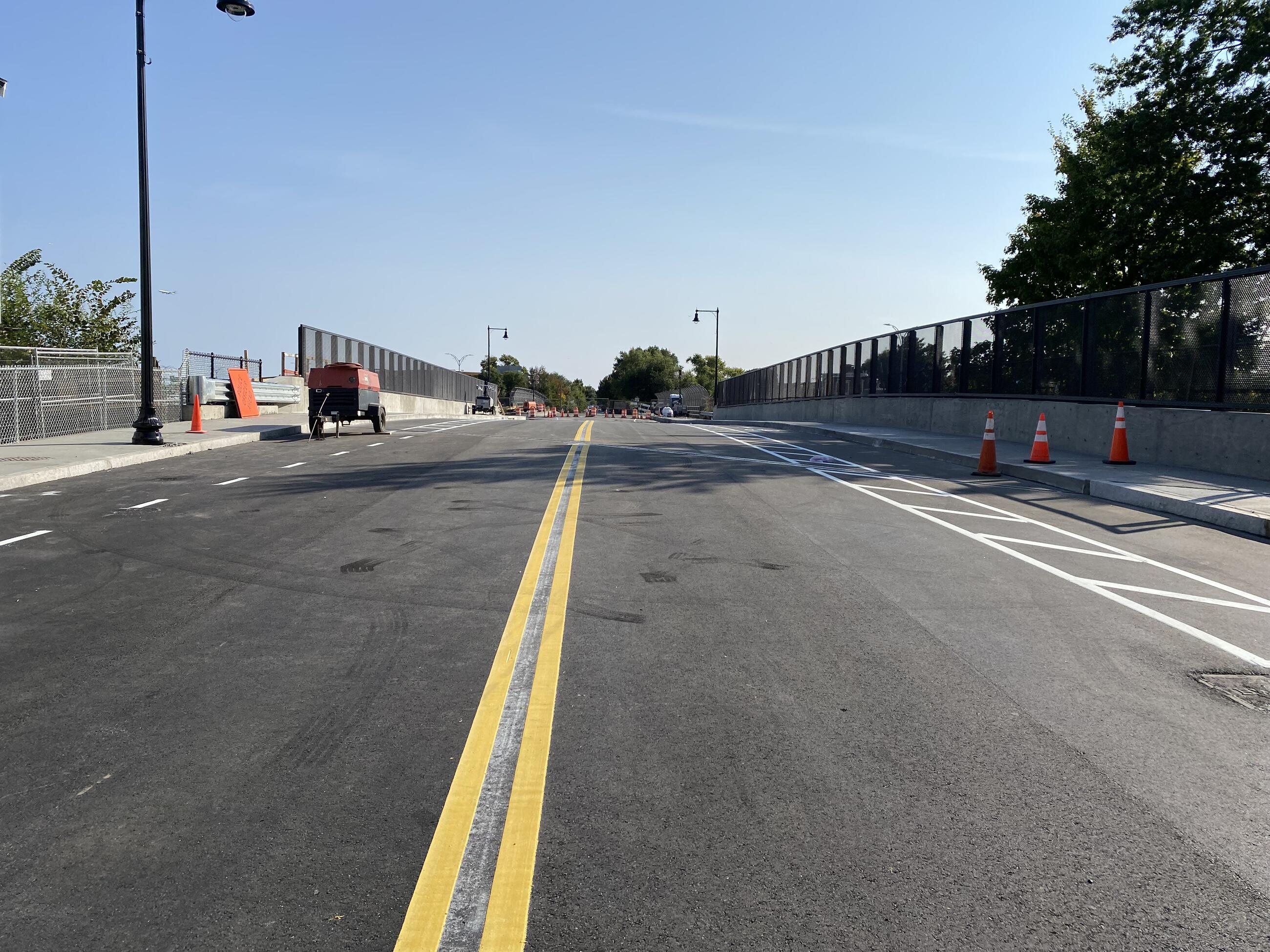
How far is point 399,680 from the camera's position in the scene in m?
4.78

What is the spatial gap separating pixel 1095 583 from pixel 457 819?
5.78 metres

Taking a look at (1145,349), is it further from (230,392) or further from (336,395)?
(230,392)

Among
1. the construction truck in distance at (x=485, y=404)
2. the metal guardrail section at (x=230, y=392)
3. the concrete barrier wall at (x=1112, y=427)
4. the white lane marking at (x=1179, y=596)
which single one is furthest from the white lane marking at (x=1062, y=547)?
the construction truck in distance at (x=485, y=404)

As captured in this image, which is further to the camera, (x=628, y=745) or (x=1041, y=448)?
(x=1041, y=448)

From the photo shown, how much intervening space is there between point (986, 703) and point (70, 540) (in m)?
8.17

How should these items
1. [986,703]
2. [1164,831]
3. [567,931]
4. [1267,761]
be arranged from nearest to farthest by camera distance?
[567,931] → [1164,831] → [1267,761] → [986,703]

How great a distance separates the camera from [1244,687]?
16.2 feet

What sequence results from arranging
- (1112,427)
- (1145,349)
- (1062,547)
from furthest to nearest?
(1112,427)
(1145,349)
(1062,547)

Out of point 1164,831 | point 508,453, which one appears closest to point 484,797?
point 1164,831

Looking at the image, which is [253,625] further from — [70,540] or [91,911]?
[70,540]

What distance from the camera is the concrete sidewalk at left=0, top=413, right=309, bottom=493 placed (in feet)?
45.1

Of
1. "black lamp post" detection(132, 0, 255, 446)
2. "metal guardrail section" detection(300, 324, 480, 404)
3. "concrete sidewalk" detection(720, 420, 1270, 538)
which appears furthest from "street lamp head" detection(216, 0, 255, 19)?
"concrete sidewalk" detection(720, 420, 1270, 538)

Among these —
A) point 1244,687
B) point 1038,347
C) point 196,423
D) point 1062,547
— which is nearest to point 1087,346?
point 1038,347

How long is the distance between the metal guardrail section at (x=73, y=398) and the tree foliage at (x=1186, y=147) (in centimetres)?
2824
